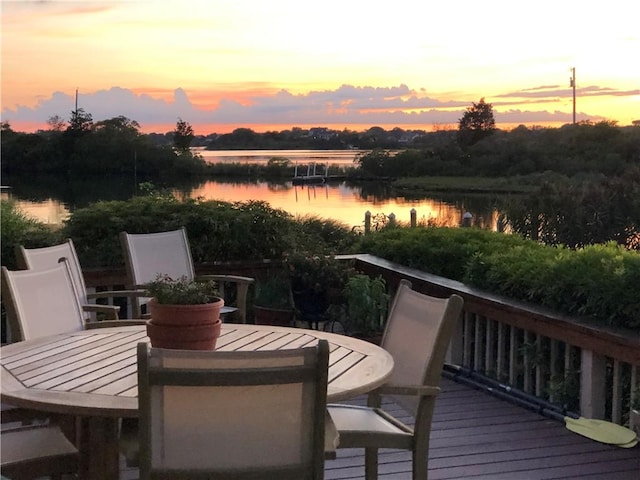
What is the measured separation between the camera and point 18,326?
9.91 feet

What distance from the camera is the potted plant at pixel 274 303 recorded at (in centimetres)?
570

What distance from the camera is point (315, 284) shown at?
554 centimetres

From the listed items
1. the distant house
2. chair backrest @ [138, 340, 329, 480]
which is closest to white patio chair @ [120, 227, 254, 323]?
chair backrest @ [138, 340, 329, 480]

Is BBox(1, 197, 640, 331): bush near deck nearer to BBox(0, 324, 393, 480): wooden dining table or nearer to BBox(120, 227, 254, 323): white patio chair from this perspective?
BBox(120, 227, 254, 323): white patio chair

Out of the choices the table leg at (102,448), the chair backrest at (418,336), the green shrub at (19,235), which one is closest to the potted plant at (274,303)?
the green shrub at (19,235)

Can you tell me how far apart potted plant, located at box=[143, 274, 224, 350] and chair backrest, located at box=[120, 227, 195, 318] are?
8.04 ft

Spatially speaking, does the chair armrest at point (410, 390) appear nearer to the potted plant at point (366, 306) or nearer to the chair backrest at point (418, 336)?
the chair backrest at point (418, 336)

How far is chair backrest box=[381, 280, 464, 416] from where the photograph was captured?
258cm

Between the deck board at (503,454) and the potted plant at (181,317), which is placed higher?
the potted plant at (181,317)

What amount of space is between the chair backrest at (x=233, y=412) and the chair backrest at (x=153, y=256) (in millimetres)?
3143

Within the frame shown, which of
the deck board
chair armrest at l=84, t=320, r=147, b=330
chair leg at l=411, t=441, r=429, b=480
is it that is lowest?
the deck board

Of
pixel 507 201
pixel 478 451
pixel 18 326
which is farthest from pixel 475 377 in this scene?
pixel 507 201

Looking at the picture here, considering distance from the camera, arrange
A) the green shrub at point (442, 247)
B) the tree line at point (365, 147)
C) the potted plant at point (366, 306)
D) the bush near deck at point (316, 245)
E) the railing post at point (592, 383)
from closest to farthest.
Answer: the railing post at point (592, 383) → the bush near deck at point (316, 245) → the potted plant at point (366, 306) → the green shrub at point (442, 247) → the tree line at point (365, 147)

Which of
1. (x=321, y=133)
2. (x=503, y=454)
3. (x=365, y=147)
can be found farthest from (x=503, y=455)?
(x=365, y=147)
